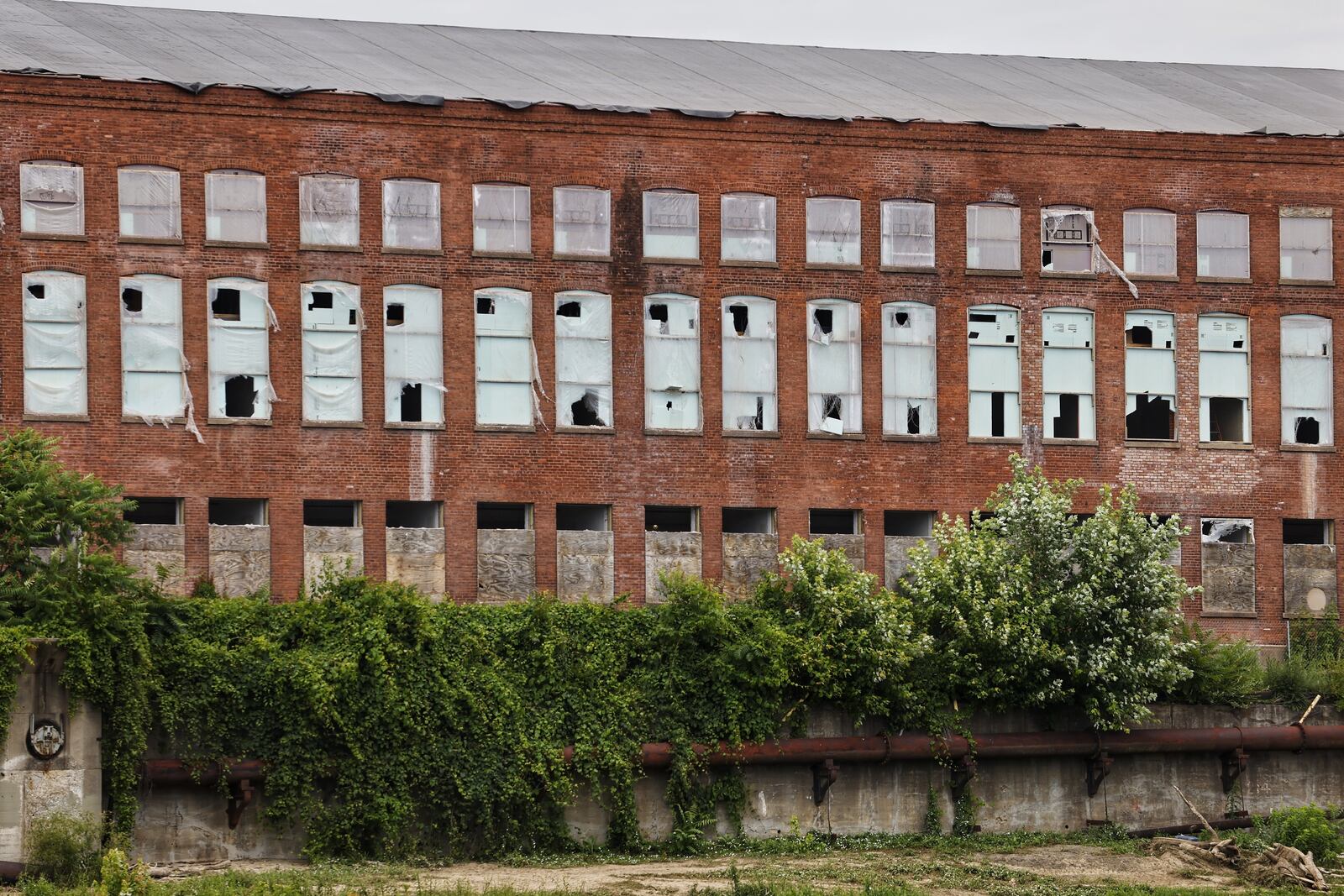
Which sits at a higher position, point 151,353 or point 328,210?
point 328,210

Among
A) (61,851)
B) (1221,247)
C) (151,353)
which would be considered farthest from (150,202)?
(1221,247)

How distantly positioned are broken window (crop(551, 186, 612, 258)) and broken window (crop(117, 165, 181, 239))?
762cm

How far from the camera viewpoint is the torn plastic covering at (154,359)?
43188 millimetres

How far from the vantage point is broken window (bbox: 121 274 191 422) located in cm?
4319

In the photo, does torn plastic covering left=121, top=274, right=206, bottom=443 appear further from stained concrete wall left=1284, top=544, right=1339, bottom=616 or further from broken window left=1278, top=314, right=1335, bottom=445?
broken window left=1278, top=314, right=1335, bottom=445

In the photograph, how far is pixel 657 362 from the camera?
1797 inches

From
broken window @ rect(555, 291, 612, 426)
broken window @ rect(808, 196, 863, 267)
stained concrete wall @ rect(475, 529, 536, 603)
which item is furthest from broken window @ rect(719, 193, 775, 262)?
stained concrete wall @ rect(475, 529, 536, 603)

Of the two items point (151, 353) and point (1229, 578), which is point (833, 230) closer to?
point (1229, 578)

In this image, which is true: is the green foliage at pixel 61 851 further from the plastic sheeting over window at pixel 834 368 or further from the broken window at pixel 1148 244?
the broken window at pixel 1148 244

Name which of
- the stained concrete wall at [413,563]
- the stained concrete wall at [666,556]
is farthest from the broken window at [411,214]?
Answer: the stained concrete wall at [666,556]

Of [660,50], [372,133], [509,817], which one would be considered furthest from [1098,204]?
[509,817]

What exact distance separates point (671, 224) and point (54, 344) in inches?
500

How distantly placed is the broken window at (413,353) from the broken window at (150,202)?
4442 mm

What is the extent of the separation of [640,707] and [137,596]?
8.75 meters
